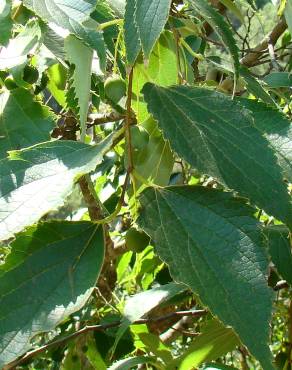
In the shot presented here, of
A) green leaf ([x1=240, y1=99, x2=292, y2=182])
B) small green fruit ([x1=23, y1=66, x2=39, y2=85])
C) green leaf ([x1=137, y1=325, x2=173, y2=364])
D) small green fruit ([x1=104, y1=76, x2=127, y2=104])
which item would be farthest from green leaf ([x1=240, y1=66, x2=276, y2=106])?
green leaf ([x1=137, y1=325, x2=173, y2=364])

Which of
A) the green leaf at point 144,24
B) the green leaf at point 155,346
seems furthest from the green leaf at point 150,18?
the green leaf at point 155,346

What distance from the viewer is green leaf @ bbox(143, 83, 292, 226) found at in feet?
2.27

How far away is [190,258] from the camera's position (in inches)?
26.4

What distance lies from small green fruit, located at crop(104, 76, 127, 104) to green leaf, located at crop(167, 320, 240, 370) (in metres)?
0.36

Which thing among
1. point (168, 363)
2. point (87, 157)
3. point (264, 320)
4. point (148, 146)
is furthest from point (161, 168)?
point (168, 363)

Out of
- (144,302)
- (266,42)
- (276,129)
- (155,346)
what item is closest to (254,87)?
(276,129)

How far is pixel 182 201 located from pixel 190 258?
0.08m

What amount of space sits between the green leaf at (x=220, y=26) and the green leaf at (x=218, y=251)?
5.4 inches

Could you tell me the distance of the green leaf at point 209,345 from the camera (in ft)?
3.38

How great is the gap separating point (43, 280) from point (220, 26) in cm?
30

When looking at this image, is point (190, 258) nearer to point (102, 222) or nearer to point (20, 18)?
point (102, 222)

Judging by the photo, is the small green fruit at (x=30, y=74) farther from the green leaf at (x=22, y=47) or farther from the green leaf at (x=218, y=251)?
the green leaf at (x=218, y=251)

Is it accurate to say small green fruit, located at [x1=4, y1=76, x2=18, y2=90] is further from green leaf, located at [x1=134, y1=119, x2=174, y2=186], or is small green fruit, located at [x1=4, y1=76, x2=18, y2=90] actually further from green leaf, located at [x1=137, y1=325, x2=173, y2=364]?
green leaf, located at [x1=137, y1=325, x2=173, y2=364]

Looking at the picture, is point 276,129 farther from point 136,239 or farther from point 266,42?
point 266,42
